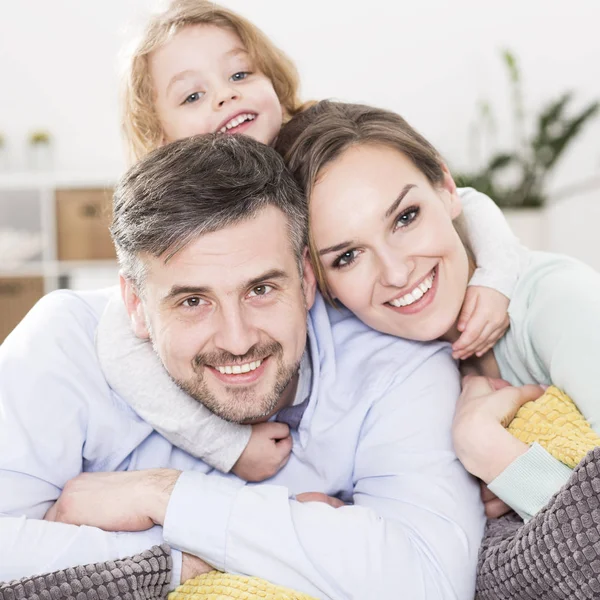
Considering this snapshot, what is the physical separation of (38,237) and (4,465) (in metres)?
3.95

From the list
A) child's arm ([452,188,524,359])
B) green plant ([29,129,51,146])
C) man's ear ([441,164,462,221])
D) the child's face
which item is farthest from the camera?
green plant ([29,129,51,146])

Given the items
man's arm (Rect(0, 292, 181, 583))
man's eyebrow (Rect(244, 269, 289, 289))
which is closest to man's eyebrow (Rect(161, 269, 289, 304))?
man's eyebrow (Rect(244, 269, 289, 289))

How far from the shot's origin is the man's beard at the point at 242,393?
1430 millimetres

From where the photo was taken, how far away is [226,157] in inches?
57.0

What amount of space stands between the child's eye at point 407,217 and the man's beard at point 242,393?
324 millimetres

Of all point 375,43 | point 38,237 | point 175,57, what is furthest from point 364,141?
point 375,43

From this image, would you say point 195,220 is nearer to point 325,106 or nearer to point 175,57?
point 325,106

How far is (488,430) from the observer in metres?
1.33

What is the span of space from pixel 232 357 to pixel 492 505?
532mm

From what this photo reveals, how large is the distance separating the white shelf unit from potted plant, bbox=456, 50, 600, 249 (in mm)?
2248

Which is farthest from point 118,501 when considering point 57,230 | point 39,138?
point 39,138

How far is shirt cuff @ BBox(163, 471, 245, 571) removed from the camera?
1.24 metres

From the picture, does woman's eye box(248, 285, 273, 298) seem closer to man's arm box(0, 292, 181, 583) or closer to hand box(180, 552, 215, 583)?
man's arm box(0, 292, 181, 583)

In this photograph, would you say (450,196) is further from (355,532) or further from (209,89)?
(355,532)
